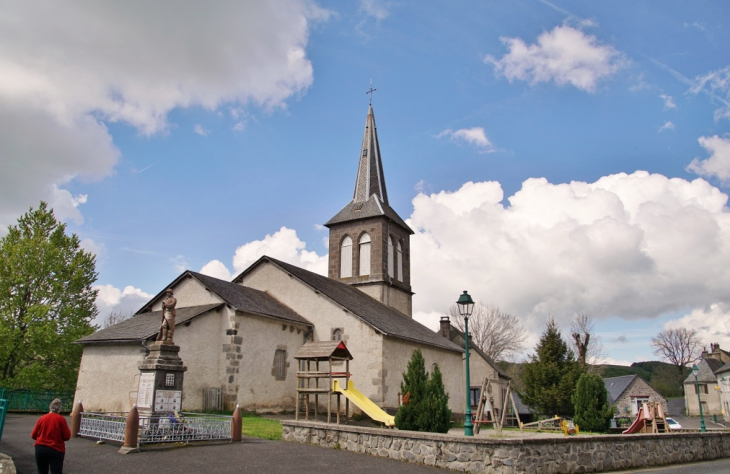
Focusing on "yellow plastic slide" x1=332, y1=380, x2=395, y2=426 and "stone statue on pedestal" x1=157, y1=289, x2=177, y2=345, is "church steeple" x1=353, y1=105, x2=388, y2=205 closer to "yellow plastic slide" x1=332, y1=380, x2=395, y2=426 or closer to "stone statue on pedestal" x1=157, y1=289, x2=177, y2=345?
→ "yellow plastic slide" x1=332, y1=380, x2=395, y2=426

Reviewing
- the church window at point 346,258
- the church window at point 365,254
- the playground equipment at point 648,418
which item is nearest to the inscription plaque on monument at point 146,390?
the playground equipment at point 648,418

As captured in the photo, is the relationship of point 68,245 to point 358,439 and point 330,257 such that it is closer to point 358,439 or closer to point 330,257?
point 330,257

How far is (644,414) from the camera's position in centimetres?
2042

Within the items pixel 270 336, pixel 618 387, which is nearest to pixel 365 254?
pixel 270 336

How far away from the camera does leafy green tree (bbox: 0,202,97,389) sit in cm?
2639

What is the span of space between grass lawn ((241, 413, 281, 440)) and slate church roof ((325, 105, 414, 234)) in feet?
57.2

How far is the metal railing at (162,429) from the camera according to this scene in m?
12.7

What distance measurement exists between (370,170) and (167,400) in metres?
26.4

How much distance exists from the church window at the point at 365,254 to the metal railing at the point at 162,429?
2054 cm

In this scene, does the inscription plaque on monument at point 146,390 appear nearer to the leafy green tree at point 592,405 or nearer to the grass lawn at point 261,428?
the grass lawn at point 261,428

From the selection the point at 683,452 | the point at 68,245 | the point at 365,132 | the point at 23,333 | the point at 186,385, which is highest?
the point at 365,132

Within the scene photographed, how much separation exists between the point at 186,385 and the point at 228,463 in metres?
9.36

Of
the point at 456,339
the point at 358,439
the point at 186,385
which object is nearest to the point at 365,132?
the point at 456,339

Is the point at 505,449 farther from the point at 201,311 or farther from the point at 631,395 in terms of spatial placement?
the point at 631,395
